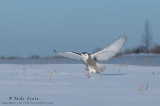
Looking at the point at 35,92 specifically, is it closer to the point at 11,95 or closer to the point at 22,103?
the point at 11,95

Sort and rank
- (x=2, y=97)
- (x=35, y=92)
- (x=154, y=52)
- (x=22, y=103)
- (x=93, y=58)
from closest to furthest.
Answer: (x=22, y=103) → (x=2, y=97) → (x=35, y=92) → (x=93, y=58) → (x=154, y=52)

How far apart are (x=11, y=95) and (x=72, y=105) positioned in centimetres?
80

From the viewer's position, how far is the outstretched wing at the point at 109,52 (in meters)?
7.77

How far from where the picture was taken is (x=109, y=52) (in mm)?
7797

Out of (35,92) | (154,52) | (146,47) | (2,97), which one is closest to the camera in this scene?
(2,97)

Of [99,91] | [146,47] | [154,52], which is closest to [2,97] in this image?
[99,91]

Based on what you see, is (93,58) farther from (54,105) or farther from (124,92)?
(54,105)

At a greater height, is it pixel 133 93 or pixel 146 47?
pixel 146 47

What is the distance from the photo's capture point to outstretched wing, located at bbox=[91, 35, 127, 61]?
777cm

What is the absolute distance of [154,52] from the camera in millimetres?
43688

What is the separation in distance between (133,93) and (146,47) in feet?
157

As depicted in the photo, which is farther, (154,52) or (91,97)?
(154,52)

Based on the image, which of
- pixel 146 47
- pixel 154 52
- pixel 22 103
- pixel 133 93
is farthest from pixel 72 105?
pixel 146 47

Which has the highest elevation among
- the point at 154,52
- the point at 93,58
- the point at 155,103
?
the point at 154,52
